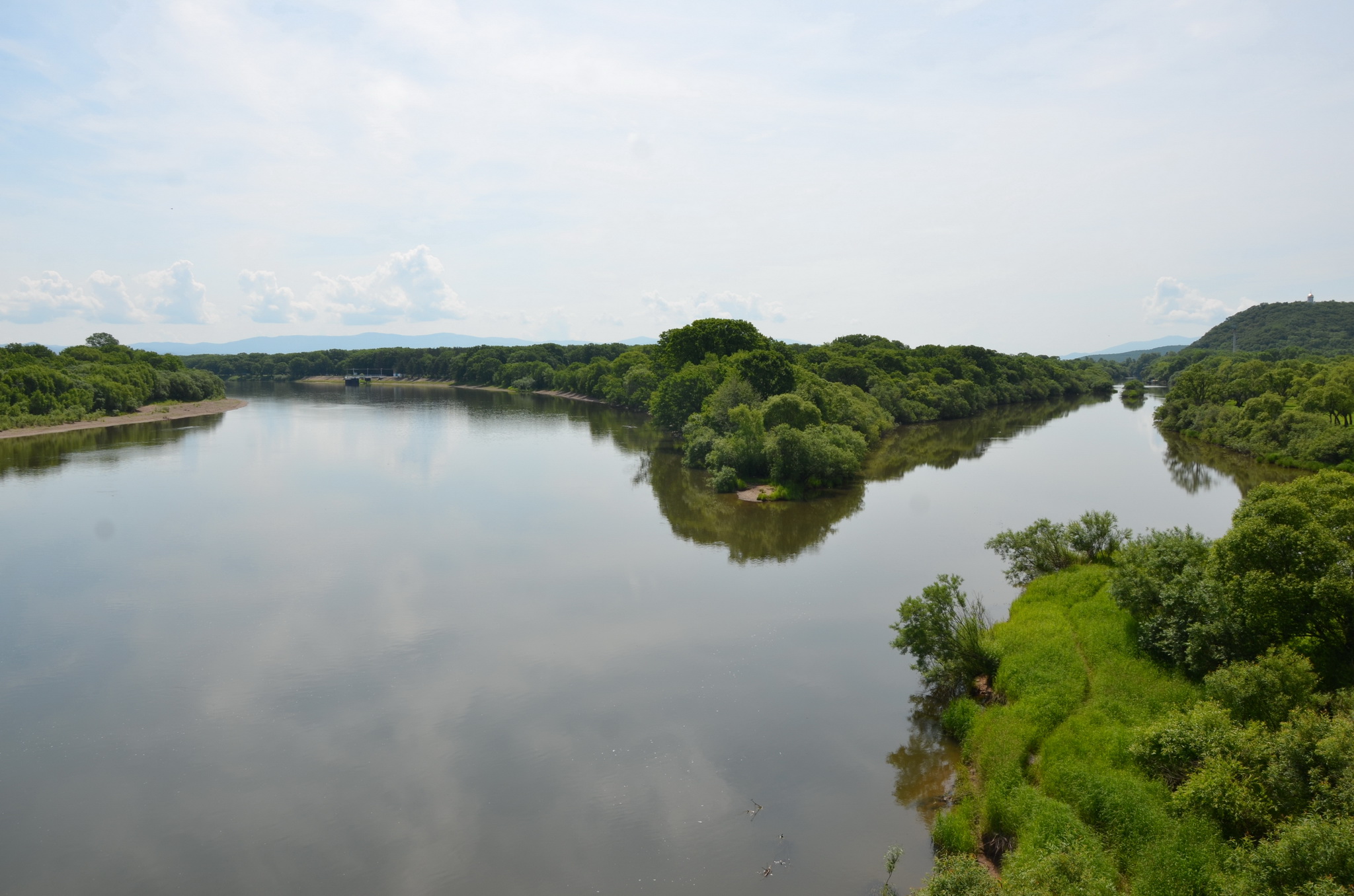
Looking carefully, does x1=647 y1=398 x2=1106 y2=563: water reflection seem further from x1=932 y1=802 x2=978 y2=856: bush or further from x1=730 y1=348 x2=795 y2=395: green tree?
x1=932 y1=802 x2=978 y2=856: bush

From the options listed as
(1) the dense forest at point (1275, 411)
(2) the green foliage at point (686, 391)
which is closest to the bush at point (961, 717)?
(1) the dense forest at point (1275, 411)

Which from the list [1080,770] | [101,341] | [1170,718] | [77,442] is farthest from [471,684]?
[101,341]

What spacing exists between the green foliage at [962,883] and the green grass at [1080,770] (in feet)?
1.22

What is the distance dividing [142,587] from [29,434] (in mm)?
61953

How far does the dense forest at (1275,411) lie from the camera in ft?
180

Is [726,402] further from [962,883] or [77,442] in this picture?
[77,442]

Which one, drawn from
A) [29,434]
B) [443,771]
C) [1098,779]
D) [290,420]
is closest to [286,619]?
[443,771]

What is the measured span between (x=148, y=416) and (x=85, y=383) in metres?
7.30

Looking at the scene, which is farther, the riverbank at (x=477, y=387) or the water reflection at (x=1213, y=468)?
the riverbank at (x=477, y=387)

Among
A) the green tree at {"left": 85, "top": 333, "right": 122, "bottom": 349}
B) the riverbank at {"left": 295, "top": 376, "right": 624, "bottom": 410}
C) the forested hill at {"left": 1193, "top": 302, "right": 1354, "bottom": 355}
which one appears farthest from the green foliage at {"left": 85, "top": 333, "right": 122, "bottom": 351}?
the forested hill at {"left": 1193, "top": 302, "right": 1354, "bottom": 355}

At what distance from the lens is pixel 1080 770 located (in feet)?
50.2

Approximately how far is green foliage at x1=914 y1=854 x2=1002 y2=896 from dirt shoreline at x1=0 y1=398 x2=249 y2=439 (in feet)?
297

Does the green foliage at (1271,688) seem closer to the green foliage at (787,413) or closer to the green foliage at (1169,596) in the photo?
the green foliage at (1169,596)

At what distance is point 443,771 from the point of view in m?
17.6
